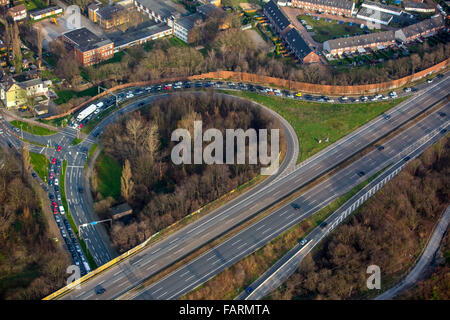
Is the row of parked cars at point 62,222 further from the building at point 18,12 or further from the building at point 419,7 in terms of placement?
the building at point 419,7

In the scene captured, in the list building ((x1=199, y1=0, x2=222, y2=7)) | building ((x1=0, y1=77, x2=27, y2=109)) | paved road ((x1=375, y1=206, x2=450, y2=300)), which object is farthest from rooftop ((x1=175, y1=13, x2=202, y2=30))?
paved road ((x1=375, y1=206, x2=450, y2=300))

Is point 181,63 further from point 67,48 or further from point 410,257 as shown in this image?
point 410,257

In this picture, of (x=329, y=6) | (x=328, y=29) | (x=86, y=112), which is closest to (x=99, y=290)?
(x=86, y=112)

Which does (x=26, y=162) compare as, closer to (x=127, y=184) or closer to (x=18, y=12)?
(x=127, y=184)

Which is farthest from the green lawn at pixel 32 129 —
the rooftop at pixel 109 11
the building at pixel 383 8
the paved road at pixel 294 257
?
the building at pixel 383 8

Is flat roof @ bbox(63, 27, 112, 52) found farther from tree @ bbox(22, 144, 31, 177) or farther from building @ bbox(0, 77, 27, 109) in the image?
tree @ bbox(22, 144, 31, 177)

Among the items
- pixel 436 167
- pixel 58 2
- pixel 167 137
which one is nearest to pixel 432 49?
pixel 436 167
